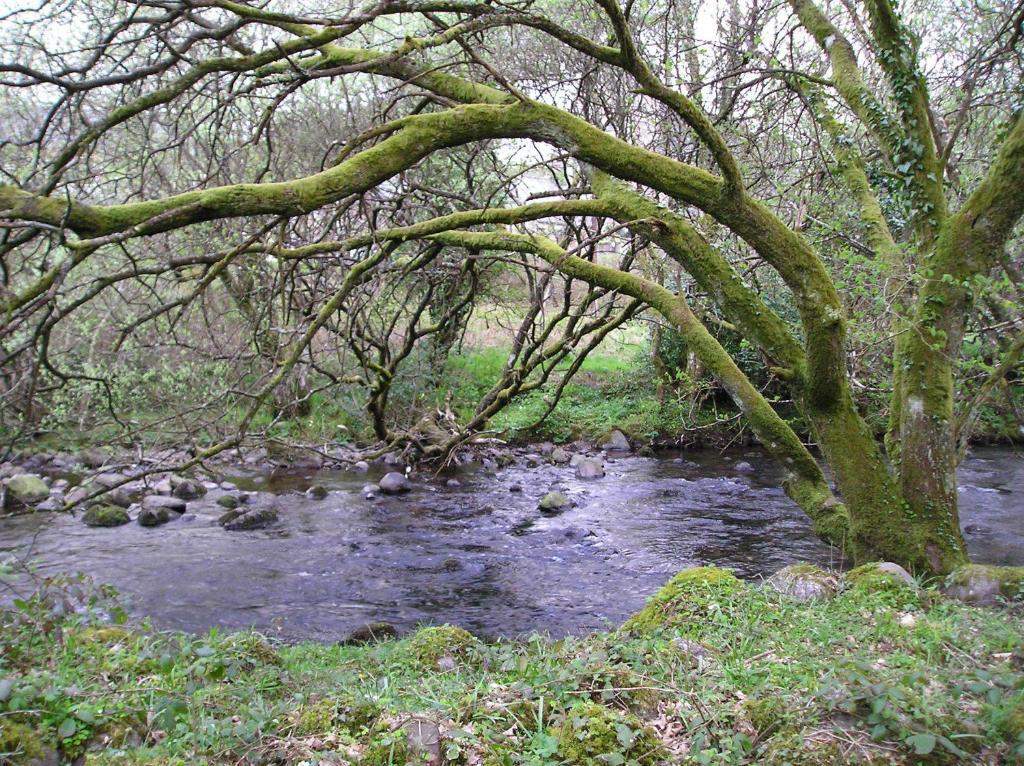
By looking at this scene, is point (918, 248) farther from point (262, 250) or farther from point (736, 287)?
point (262, 250)

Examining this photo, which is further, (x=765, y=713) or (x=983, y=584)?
(x=983, y=584)

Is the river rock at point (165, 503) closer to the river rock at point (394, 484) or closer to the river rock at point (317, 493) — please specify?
the river rock at point (317, 493)

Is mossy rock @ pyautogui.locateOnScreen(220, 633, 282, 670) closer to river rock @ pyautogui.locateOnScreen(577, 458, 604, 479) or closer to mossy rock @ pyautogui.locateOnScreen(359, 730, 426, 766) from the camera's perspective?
mossy rock @ pyautogui.locateOnScreen(359, 730, 426, 766)

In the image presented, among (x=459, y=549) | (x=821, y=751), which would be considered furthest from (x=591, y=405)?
(x=821, y=751)

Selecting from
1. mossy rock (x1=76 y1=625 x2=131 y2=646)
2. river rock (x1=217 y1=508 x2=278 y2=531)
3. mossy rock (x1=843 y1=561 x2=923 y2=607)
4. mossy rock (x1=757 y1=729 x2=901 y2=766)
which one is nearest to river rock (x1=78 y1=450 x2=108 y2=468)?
river rock (x1=217 y1=508 x2=278 y2=531)

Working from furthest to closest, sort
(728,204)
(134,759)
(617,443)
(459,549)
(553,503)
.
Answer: (617,443), (553,503), (459,549), (728,204), (134,759)

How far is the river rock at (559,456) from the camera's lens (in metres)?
14.1

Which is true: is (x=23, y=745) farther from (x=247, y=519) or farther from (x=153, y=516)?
(x=153, y=516)

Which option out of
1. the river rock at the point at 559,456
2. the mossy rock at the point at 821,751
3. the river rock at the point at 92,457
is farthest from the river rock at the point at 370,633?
the river rock at the point at 92,457

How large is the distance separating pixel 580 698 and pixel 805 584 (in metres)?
2.60


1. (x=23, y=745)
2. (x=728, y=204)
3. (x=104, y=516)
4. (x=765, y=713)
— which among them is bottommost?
(x=104, y=516)

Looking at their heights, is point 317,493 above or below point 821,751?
below

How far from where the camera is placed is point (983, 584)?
4945mm

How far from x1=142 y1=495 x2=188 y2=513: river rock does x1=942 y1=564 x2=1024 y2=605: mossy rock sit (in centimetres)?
949
